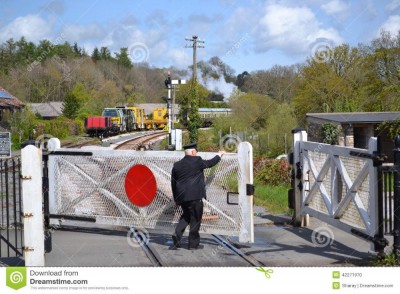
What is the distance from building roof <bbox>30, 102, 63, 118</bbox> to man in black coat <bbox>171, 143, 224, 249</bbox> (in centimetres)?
1949

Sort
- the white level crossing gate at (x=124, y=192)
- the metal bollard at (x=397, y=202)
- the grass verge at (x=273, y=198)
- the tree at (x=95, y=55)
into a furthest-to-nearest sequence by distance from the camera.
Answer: the tree at (x=95, y=55) < the grass verge at (x=273, y=198) < the white level crossing gate at (x=124, y=192) < the metal bollard at (x=397, y=202)

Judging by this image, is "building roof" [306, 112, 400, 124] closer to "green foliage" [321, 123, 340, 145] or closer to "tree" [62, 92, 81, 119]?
"green foliage" [321, 123, 340, 145]

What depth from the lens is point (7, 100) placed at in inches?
837

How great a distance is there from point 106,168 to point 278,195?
6076 mm

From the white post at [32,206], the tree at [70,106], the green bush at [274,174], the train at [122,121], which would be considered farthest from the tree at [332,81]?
the white post at [32,206]

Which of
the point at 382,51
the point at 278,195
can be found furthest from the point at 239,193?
the point at 382,51

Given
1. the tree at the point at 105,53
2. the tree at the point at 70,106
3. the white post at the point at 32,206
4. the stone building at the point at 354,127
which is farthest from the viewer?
the tree at the point at 105,53

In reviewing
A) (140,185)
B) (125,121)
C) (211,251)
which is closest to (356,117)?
(125,121)

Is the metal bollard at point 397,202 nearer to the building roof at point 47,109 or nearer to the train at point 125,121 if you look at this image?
the train at point 125,121

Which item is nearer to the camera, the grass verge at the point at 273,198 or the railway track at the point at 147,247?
the railway track at the point at 147,247

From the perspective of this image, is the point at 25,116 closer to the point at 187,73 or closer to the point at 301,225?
the point at 301,225

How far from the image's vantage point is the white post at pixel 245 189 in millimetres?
6945

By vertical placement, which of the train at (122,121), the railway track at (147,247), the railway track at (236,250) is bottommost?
the railway track at (236,250)

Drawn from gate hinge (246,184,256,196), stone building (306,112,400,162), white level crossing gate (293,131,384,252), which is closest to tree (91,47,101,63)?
stone building (306,112,400,162)
